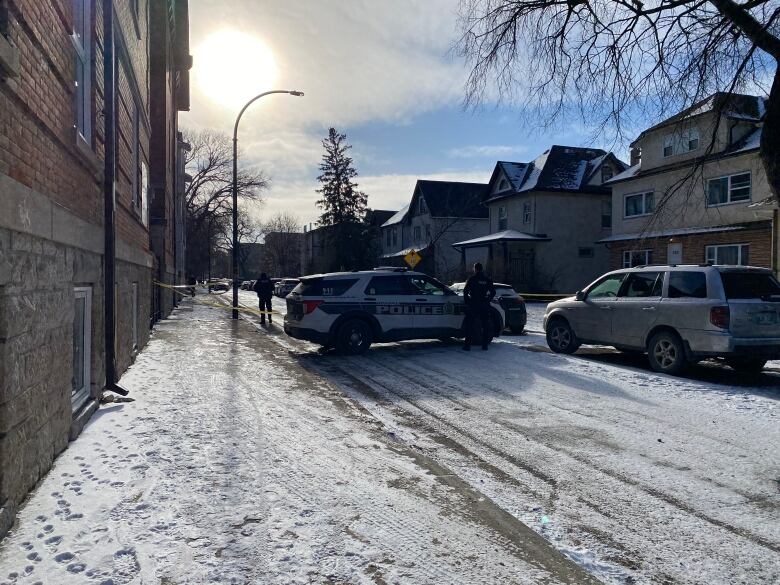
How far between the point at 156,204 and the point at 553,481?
758 inches

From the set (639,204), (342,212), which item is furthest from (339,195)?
(639,204)

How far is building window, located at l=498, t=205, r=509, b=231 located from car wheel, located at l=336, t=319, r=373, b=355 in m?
28.2

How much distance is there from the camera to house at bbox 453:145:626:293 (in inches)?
1363

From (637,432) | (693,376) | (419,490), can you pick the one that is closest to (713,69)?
(693,376)

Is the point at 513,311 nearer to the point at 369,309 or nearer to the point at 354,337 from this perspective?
the point at 369,309

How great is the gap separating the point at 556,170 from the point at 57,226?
3512 cm

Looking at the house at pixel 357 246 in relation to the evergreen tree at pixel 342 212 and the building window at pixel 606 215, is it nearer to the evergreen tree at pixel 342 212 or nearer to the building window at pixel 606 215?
the evergreen tree at pixel 342 212

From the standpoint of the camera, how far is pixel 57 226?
185 inches

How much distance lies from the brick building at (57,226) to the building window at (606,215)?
31.6 m

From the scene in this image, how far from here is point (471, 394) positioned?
797 cm

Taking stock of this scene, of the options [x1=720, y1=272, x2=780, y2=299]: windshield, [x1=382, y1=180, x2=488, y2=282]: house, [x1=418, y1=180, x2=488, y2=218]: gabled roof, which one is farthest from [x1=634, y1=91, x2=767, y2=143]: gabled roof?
[x1=418, y1=180, x2=488, y2=218]: gabled roof

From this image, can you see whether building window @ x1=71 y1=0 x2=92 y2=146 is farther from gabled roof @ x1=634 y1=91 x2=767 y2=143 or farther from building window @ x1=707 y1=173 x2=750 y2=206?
building window @ x1=707 y1=173 x2=750 y2=206

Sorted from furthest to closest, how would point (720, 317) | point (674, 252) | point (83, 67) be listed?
point (674, 252) → point (720, 317) → point (83, 67)

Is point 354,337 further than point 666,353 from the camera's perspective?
Yes
